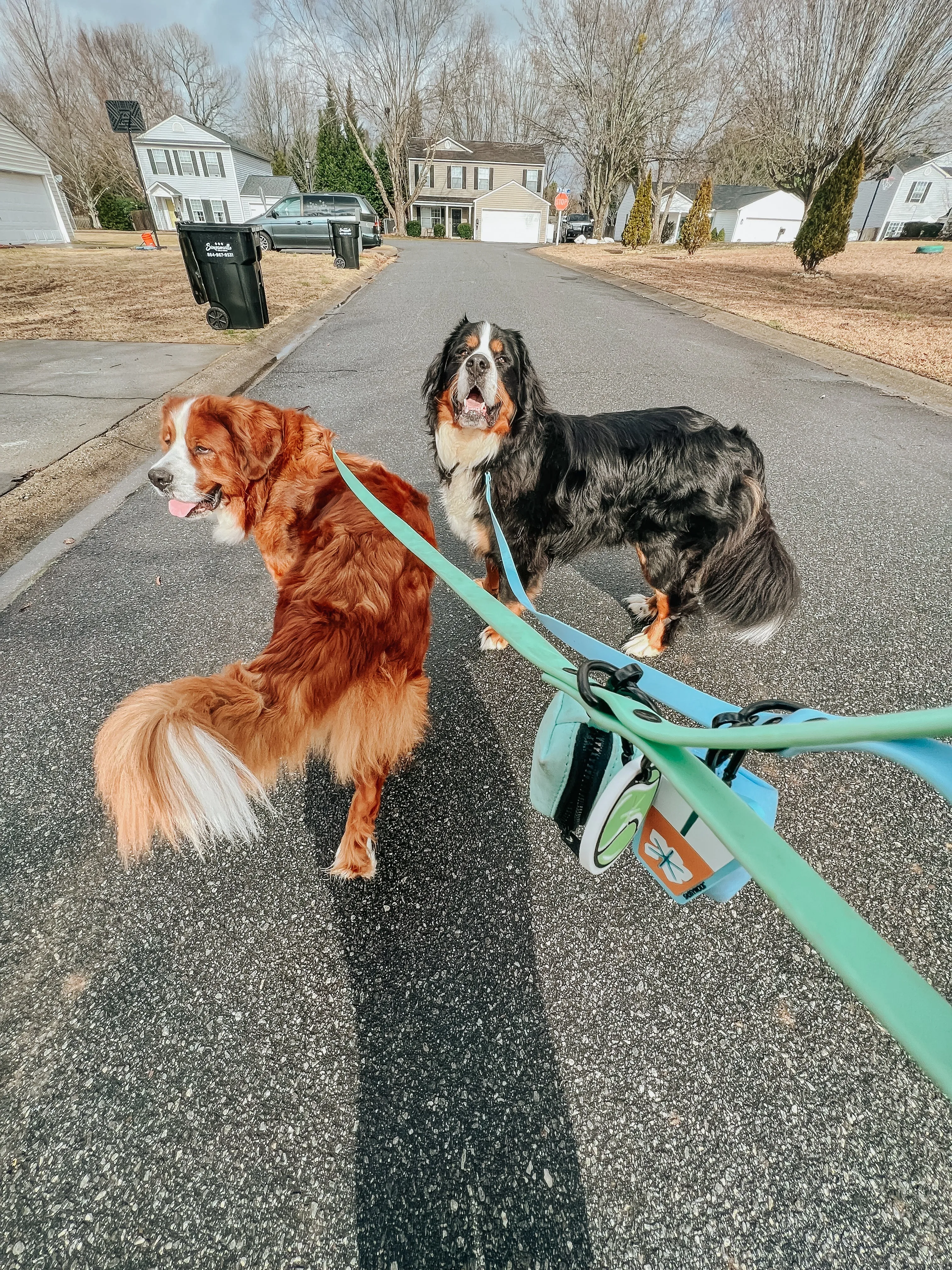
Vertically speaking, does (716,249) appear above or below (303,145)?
below

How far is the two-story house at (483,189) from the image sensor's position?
2010 inches

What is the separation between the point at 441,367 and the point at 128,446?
3.24m

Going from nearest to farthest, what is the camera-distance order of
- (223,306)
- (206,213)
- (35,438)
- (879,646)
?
(879,646), (35,438), (223,306), (206,213)

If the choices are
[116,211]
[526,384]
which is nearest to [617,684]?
[526,384]

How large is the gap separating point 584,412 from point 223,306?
5949 mm

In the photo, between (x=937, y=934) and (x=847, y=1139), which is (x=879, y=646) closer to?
(x=937, y=934)

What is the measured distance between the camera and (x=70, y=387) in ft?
19.1

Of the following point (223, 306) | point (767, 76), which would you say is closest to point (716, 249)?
point (767, 76)

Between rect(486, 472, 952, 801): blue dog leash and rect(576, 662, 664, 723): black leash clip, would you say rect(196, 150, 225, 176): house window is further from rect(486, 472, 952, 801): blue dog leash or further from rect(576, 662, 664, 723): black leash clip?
rect(576, 662, 664, 723): black leash clip

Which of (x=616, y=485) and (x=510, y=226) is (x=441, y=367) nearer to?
(x=616, y=485)

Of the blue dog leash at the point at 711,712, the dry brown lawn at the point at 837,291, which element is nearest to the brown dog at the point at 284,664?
the blue dog leash at the point at 711,712

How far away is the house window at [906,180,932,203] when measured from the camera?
4716 cm

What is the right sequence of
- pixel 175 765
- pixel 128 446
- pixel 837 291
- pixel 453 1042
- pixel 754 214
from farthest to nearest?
pixel 754 214 → pixel 837 291 → pixel 128 446 → pixel 453 1042 → pixel 175 765

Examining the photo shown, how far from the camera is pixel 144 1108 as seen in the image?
1272 millimetres
